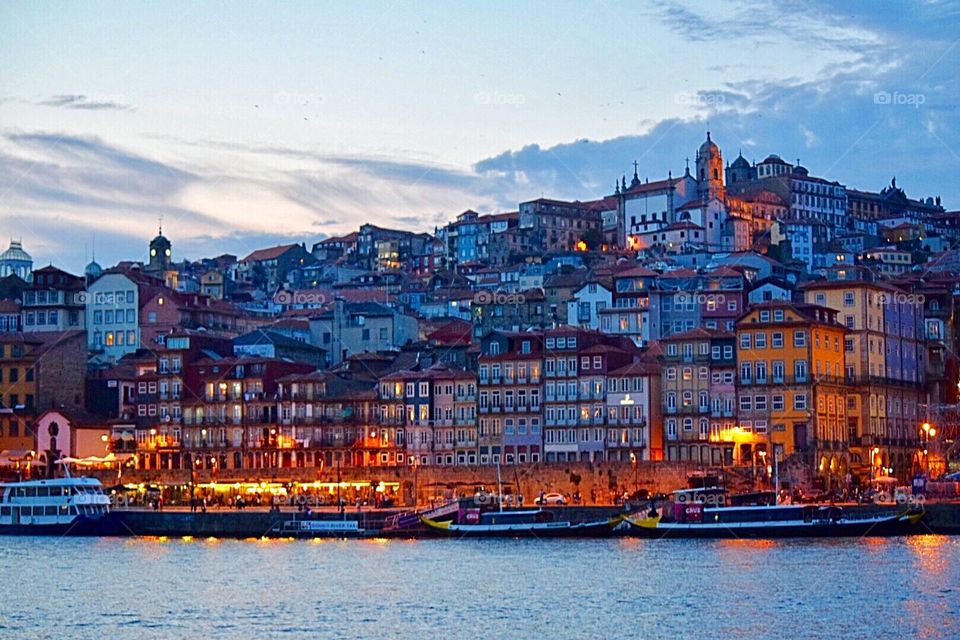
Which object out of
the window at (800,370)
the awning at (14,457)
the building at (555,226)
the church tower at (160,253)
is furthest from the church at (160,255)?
the window at (800,370)

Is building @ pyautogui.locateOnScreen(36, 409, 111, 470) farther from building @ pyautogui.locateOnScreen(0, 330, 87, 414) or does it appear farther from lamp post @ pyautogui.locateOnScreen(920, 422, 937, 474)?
lamp post @ pyautogui.locateOnScreen(920, 422, 937, 474)

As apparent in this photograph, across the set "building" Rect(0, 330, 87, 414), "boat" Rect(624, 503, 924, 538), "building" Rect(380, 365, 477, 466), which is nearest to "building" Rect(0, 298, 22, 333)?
"building" Rect(0, 330, 87, 414)

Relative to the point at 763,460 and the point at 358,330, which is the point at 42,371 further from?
the point at 763,460

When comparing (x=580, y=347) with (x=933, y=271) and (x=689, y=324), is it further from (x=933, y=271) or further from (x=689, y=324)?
(x=933, y=271)

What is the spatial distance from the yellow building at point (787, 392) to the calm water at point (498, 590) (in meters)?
14.6

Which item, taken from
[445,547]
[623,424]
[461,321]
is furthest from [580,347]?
[461,321]

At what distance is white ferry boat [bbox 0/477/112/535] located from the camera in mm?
90562

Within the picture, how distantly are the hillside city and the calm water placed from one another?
16.6 meters

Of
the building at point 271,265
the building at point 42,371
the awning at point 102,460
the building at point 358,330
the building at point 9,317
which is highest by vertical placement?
the building at point 271,265

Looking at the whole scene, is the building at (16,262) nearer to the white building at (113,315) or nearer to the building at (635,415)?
the white building at (113,315)

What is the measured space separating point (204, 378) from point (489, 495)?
24830 mm

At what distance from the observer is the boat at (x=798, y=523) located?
76562mm

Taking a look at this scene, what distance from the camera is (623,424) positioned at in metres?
95.1

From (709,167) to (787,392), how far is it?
268ft
